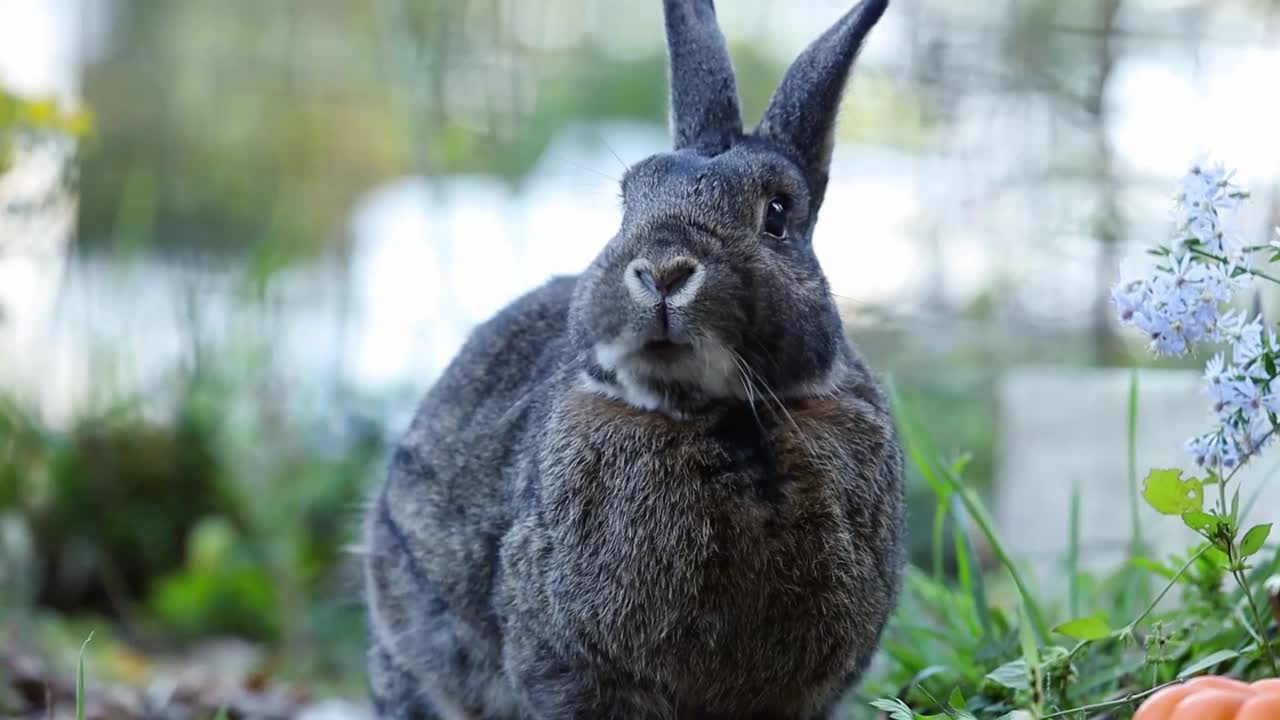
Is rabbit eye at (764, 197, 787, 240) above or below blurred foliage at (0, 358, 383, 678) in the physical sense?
above

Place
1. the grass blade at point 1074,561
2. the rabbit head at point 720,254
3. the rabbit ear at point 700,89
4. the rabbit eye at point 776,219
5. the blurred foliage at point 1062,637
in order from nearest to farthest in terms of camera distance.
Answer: the rabbit head at point 720,254
the blurred foliage at point 1062,637
the rabbit eye at point 776,219
the rabbit ear at point 700,89
the grass blade at point 1074,561

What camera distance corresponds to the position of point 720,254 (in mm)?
2373

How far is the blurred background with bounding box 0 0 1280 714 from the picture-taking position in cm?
535

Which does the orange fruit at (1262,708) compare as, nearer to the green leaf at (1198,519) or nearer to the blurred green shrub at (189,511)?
the green leaf at (1198,519)

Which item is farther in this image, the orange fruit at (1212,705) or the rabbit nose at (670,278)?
the rabbit nose at (670,278)

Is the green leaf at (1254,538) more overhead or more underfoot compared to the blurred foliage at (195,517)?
more overhead

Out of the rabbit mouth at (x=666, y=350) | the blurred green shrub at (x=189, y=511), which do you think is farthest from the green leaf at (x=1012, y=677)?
the blurred green shrub at (x=189, y=511)

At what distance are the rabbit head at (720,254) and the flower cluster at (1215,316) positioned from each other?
555 millimetres

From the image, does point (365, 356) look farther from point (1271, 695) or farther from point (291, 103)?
point (1271, 695)

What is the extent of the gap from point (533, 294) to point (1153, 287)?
158 centimetres

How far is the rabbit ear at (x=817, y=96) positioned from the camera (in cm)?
263

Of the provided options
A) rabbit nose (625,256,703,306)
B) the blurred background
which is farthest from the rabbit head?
the blurred background

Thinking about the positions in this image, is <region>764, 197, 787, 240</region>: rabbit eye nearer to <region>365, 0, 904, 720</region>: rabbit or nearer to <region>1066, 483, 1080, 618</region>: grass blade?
<region>365, 0, 904, 720</region>: rabbit

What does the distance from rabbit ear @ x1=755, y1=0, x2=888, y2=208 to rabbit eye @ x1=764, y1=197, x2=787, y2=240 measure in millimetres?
168
